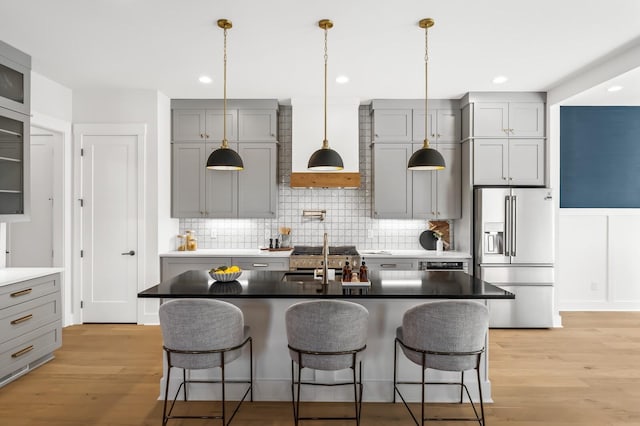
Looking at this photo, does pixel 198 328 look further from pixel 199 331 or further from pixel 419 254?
pixel 419 254

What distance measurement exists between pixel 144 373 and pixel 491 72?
14.7ft

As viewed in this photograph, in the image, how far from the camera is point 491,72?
13.7 ft

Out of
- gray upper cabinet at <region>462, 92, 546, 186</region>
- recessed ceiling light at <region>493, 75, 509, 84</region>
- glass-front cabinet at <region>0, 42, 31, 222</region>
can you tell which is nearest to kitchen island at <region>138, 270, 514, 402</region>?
glass-front cabinet at <region>0, 42, 31, 222</region>

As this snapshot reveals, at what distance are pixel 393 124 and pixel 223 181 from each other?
2.33 meters

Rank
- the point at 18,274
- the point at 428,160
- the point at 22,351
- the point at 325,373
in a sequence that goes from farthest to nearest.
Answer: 1. the point at 18,274
2. the point at 22,351
3. the point at 428,160
4. the point at 325,373

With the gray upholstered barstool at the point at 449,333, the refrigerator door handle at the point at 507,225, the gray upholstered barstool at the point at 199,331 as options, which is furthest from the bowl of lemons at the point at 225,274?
the refrigerator door handle at the point at 507,225

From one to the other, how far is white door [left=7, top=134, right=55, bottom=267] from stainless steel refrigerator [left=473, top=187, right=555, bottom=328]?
17.1ft

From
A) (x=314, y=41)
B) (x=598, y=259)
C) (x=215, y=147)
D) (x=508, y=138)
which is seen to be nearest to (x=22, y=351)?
(x=215, y=147)

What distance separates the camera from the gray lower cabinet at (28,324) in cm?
311

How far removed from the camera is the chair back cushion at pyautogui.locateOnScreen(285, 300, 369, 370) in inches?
90.4

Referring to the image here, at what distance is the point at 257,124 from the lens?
5.15 m

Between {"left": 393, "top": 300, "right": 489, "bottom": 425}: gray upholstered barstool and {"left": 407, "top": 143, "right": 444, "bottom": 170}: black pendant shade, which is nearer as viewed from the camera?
{"left": 393, "top": 300, "right": 489, "bottom": 425}: gray upholstered barstool

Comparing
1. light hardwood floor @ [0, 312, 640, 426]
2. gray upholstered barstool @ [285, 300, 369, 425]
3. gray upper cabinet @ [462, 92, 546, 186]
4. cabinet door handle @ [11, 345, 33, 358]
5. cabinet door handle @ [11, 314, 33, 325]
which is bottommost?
light hardwood floor @ [0, 312, 640, 426]

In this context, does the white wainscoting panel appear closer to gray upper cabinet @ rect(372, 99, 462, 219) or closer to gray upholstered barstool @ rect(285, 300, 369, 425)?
gray upper cabinet @ rect(372, 99, 462, 219)
